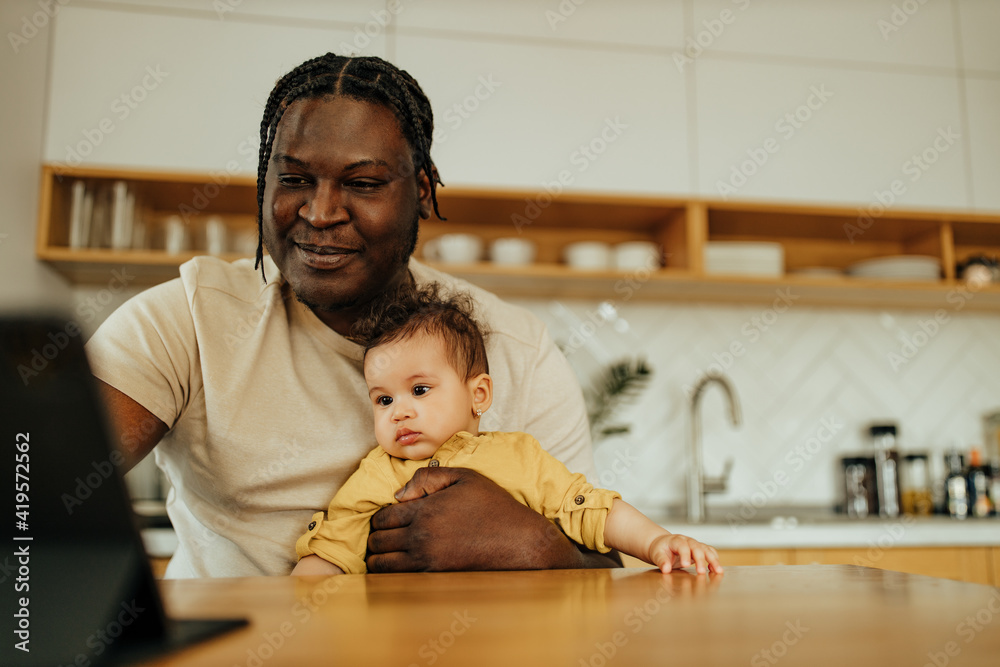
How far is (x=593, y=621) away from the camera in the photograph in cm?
51

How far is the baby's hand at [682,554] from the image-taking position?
2.83 feet

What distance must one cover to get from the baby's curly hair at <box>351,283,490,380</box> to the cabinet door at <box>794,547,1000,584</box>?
171 centimetres

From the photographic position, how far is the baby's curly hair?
126 cm

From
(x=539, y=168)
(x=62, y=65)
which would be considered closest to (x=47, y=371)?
(x=539, y=168)

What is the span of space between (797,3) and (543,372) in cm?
258

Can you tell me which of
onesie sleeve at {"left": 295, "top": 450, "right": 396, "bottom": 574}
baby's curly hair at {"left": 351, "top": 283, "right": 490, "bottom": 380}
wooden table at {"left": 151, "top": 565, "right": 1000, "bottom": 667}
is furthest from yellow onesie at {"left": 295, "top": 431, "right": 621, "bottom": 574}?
wooden table at {"left": 151, "top": 565, "right": 1000, "bottom": 667}

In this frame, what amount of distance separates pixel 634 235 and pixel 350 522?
93.7 inches

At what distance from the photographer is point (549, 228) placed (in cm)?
322

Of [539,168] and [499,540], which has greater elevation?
[539,168]

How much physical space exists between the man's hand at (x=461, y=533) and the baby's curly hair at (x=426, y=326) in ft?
0.81

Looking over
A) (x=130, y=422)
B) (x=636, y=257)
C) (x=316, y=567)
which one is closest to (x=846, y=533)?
(x=636, y=257)

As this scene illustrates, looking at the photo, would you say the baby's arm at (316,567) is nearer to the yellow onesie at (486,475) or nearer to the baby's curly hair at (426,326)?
the yellow onesie at (486,475)

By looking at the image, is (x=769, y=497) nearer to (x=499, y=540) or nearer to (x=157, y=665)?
(x=499, y=540)

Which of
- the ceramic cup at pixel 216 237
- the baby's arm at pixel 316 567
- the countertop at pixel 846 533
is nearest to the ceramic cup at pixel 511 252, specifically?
the ceramic cup at pixel 216 237
